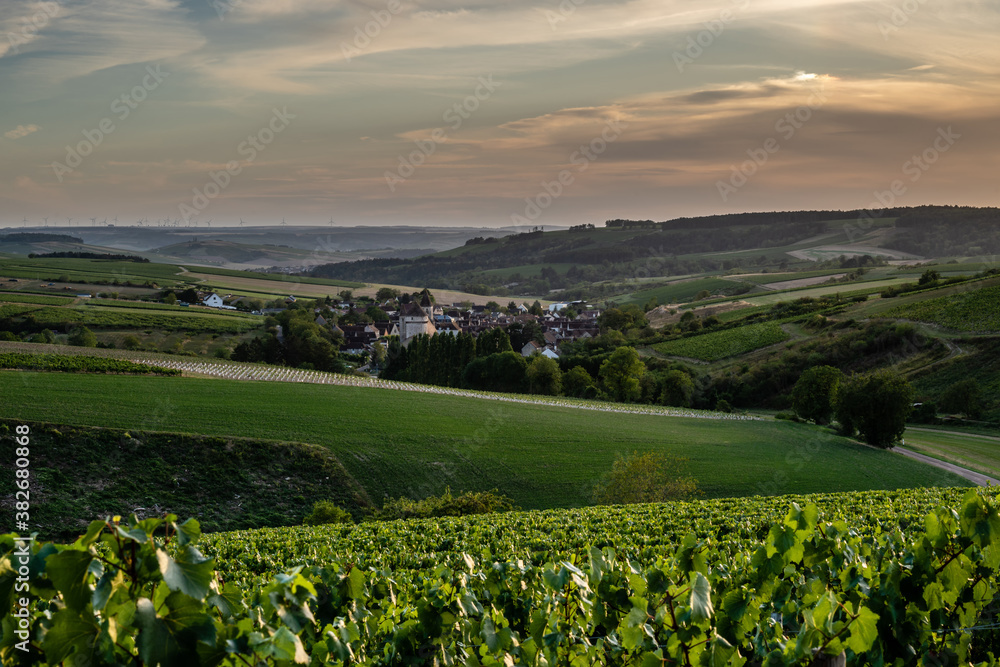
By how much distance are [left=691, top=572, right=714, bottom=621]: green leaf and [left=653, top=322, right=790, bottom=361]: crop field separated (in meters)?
84.9

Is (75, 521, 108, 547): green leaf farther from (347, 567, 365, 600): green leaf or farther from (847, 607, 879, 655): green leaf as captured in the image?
(847, 607, 879, 655): green leaf

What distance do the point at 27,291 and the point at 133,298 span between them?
50.3ft

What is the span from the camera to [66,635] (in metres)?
2.35

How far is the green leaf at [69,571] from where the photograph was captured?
7.29 ft

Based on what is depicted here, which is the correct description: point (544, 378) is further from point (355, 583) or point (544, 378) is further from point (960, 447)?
point (355, 583)

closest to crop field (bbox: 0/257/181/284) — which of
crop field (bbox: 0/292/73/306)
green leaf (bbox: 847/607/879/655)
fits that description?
crop field (bbox: 0/292/73/306)

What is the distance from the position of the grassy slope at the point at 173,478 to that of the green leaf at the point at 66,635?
2755 cm

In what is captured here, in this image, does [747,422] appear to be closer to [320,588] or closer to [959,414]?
[959,414]

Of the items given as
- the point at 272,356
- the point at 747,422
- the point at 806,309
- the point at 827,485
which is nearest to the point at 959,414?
the point at 747,422

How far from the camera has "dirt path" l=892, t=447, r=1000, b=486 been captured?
34938 mm

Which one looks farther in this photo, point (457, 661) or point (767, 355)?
point (767, 355)

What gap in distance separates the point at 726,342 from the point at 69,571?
9302 cm

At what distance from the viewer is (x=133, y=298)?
121 meters

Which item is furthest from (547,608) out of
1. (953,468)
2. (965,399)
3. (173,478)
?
(965,399)
